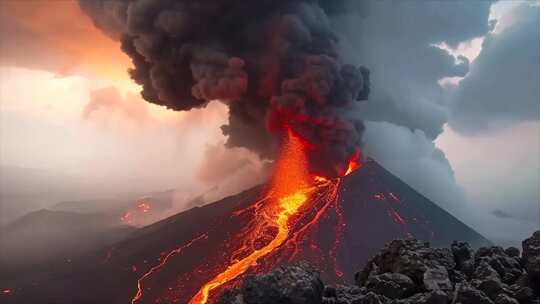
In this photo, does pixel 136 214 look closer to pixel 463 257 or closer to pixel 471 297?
pixel 463 257

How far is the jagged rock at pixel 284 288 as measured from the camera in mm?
8992

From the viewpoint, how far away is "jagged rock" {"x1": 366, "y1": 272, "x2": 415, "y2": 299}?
10.4m

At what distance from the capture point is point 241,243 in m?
52.0

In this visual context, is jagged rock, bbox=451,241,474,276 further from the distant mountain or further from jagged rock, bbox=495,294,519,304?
the distant mountain

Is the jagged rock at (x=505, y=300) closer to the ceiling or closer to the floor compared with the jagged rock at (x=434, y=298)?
closer to the floor

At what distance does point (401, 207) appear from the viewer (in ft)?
225

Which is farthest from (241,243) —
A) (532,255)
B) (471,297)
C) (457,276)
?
(471,297)

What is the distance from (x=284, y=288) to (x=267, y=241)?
43.6 metres

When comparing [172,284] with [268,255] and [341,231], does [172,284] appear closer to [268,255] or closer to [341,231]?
[268,255]

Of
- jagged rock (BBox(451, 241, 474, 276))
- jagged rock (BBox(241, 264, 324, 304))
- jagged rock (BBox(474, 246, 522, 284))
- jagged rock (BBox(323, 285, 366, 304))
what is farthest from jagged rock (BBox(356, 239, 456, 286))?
jagged rock (BBox(241, 264, 324, 304))

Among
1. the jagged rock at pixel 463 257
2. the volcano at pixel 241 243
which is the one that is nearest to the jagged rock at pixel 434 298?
the jagged rock at pixel 463 257

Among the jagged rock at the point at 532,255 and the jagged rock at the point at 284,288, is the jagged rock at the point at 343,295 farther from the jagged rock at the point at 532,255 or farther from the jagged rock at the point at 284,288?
the jagged rock at the point at 532,255

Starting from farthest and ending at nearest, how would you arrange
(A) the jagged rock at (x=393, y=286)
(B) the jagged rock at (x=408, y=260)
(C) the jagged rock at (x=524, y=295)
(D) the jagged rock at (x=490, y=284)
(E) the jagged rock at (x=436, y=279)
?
(B) the jagged rock at (x=408, y=260) < (A) the jagged rock at (x=393, y=286) < (E) the jagged rock at (x=436, y=279) < (D) the jagged rock at (x=490, y=284) < (C) the jagged rock at (x=524, y=295)

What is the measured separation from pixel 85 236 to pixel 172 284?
54.3 meters
